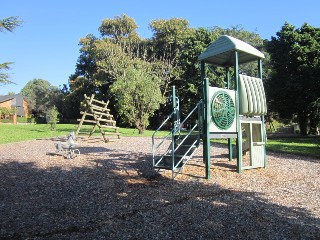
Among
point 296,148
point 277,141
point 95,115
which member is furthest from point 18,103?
point 296,148

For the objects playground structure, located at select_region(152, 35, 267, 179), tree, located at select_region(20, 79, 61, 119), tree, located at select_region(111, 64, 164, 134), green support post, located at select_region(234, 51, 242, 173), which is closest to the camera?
playground structure, located at select_region(152, 35, 267, 179)

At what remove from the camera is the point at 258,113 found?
425 inches

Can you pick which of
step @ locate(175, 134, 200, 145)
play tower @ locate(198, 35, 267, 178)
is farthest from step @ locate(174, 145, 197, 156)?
play tower @ locate(198, 35, 267, 178)

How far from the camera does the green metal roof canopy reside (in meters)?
10.0

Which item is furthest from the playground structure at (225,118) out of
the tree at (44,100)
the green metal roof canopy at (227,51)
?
the tree at (44,100)

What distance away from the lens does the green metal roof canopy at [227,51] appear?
10047 millimetres

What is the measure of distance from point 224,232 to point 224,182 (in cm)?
382

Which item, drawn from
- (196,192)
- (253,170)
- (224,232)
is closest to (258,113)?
(253,170)

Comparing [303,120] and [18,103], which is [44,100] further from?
[303,120]

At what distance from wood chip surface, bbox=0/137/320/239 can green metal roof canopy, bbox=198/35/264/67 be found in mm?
3878

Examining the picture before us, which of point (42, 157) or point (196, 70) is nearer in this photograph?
point (42, 157)

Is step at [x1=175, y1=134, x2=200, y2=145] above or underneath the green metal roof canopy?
underneath

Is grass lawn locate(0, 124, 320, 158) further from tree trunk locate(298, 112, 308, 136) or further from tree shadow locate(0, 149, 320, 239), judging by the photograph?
tree shadow locate(0, 149, 320, 239)

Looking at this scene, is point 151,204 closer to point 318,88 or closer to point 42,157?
point 42,157
